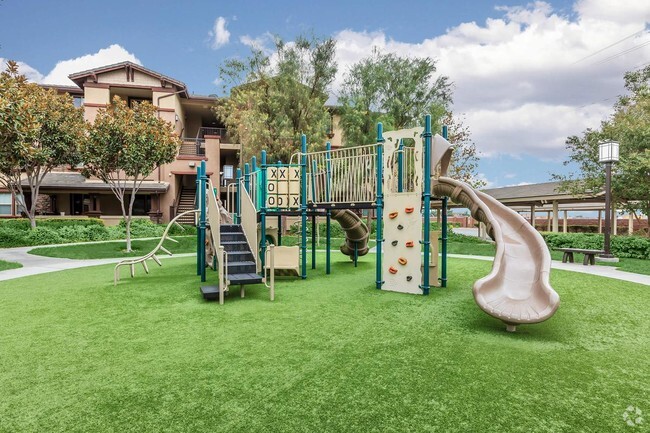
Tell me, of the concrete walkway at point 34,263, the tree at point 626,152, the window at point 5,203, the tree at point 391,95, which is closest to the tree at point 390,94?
the tree at point 391,95

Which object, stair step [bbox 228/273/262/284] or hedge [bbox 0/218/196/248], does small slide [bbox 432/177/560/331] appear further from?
hedge [bbox 0/218/196/248]

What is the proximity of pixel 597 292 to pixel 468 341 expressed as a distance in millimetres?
5034

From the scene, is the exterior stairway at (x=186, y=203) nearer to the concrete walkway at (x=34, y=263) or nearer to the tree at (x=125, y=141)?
the tree at (x=125, y=141)

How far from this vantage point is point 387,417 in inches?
119

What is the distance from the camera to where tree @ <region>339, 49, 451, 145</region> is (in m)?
25.8

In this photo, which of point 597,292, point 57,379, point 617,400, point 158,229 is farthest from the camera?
point 158,229

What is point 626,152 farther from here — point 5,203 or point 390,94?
point 5,203

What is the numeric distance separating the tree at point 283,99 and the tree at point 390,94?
93.9 inches

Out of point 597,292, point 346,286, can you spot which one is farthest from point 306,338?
point 597,292

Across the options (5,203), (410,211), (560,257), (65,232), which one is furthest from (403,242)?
(5,203)

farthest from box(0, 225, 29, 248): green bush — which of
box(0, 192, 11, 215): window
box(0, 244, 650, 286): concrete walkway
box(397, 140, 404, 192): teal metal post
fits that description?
box(397, 140, 404, 192): teal metal post

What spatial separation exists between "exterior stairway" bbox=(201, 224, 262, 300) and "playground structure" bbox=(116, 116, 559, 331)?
0.02m

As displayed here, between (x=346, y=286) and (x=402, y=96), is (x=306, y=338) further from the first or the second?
(x=402, y=96)

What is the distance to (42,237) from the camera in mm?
18750
